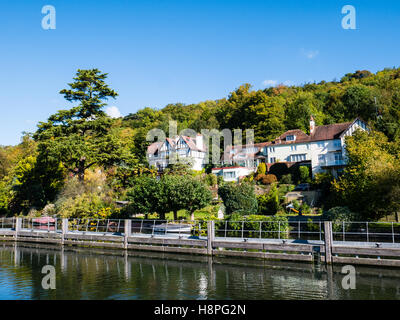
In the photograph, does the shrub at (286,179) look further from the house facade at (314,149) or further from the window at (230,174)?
the window at (230,174)

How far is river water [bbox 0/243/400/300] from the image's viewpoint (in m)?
13.8

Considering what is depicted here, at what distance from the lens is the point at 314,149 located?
57.2 meters

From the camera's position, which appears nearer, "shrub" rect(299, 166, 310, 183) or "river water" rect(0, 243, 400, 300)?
"river water" rect(0, 243, 400, 300)

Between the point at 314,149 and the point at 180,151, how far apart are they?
2900 cm

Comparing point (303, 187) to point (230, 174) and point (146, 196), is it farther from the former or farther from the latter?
point (146, 196)

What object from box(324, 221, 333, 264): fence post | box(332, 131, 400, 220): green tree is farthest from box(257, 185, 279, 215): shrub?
box(324, 221, 333, 264): fence post

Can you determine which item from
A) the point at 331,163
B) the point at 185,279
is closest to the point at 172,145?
the point at 331,163

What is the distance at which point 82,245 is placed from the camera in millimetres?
28172

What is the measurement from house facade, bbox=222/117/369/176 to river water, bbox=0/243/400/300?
1546 inches

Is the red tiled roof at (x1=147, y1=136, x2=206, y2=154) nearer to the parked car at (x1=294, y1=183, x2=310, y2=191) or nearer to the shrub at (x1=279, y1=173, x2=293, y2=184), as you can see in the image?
the shrub at (x1=279, y1=173, x2=293, y2=184)

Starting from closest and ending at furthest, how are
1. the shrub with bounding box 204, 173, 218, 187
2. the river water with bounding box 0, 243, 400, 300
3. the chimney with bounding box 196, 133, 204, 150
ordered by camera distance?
the river water with bounding box 0, 243, 400, 300 < the shrub with bounding box 204, 173, 218, 187 < the chimney with bounding box 196, 133, 204, 150

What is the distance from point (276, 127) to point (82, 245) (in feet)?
183

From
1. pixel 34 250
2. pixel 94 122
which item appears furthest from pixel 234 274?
pixel 94 122
